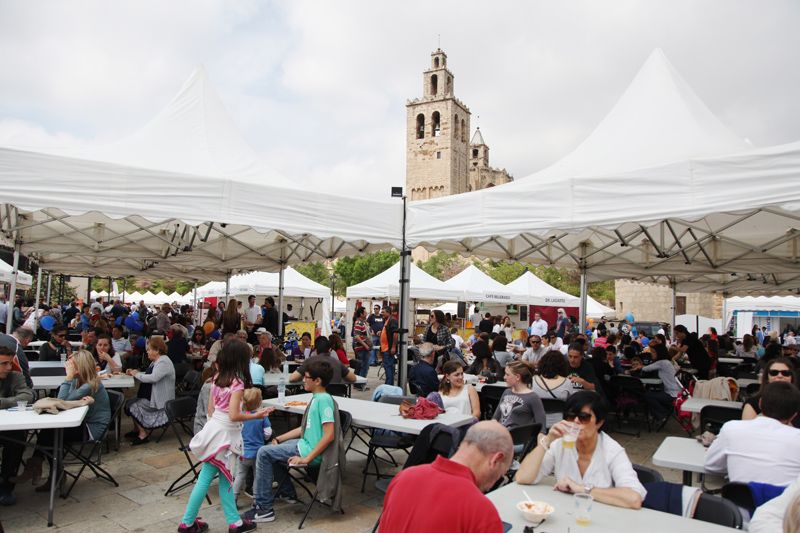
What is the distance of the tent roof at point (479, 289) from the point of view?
17.4 metres

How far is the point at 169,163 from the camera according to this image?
622cm

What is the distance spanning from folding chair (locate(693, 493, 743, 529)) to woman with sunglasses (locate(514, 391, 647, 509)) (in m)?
0.27

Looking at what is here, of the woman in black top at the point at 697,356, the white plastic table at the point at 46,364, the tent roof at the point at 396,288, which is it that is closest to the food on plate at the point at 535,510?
the white plastic table at the point at 46,364

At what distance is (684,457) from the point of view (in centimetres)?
361

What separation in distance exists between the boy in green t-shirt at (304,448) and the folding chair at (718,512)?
2382mm

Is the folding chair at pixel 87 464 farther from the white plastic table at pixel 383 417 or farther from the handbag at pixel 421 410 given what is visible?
the handbag at pixel 421 410

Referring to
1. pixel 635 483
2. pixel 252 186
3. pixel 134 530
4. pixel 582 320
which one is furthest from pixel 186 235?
pixel 635 483

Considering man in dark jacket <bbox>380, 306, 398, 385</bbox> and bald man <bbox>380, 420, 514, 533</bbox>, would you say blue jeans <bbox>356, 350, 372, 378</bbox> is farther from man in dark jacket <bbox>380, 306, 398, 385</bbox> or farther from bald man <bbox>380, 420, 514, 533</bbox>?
bald man <bbox>380, 420, 514, 533</bbox>

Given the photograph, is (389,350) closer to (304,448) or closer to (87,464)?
(87,464)

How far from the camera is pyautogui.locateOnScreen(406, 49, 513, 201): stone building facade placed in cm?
7812

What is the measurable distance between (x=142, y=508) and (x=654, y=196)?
5.09 metres

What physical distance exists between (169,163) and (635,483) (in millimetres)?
5613

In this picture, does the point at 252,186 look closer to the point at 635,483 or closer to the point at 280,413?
the point at 280,413

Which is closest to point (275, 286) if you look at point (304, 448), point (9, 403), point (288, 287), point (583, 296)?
point (288, 287)
